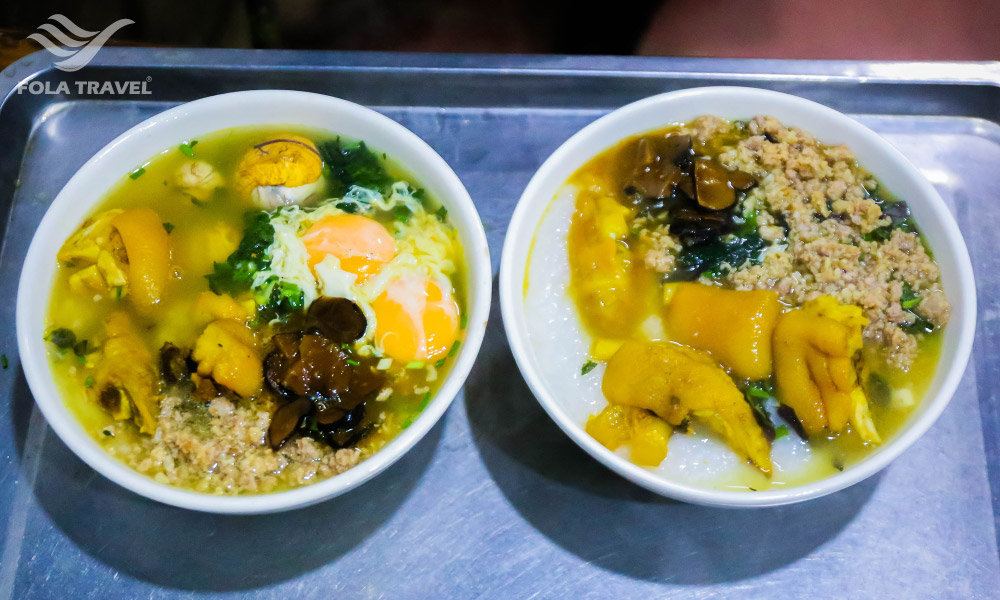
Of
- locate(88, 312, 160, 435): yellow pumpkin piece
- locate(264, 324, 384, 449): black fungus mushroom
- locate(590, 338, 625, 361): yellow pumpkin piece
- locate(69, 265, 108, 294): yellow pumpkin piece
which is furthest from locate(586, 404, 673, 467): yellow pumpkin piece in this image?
locate(69, 265, 108, 294): yellow pumpkin piece

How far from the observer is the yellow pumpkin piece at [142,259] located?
6.18 ft

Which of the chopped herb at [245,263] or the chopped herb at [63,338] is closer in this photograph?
the chopped herb at [63,338]

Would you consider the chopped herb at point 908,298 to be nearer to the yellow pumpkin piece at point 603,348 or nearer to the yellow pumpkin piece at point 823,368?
the yellow pumpkin piece at point 823,368

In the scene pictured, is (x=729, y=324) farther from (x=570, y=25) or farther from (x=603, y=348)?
(x=570, y=25)

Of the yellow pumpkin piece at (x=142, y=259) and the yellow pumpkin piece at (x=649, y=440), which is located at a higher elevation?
the yellow pumpkin piece at (x=142, y=259)

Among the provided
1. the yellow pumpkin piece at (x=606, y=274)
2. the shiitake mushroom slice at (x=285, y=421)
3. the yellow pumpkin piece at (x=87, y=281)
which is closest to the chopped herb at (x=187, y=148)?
the yellow pumpkin piece at (x=87, y=281)

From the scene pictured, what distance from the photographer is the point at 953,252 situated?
6.02 ft

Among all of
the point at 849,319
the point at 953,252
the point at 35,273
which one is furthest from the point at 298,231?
the point at 953,252

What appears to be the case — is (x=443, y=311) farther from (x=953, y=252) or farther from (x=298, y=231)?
(x=953, y=252)

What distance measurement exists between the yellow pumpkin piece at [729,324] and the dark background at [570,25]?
1.54 meters

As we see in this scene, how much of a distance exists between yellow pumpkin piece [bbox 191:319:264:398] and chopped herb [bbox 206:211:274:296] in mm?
151

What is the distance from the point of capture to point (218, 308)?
1.86 metres

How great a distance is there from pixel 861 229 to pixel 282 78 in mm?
1815

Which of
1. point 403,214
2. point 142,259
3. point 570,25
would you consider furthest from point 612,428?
point 570,25
